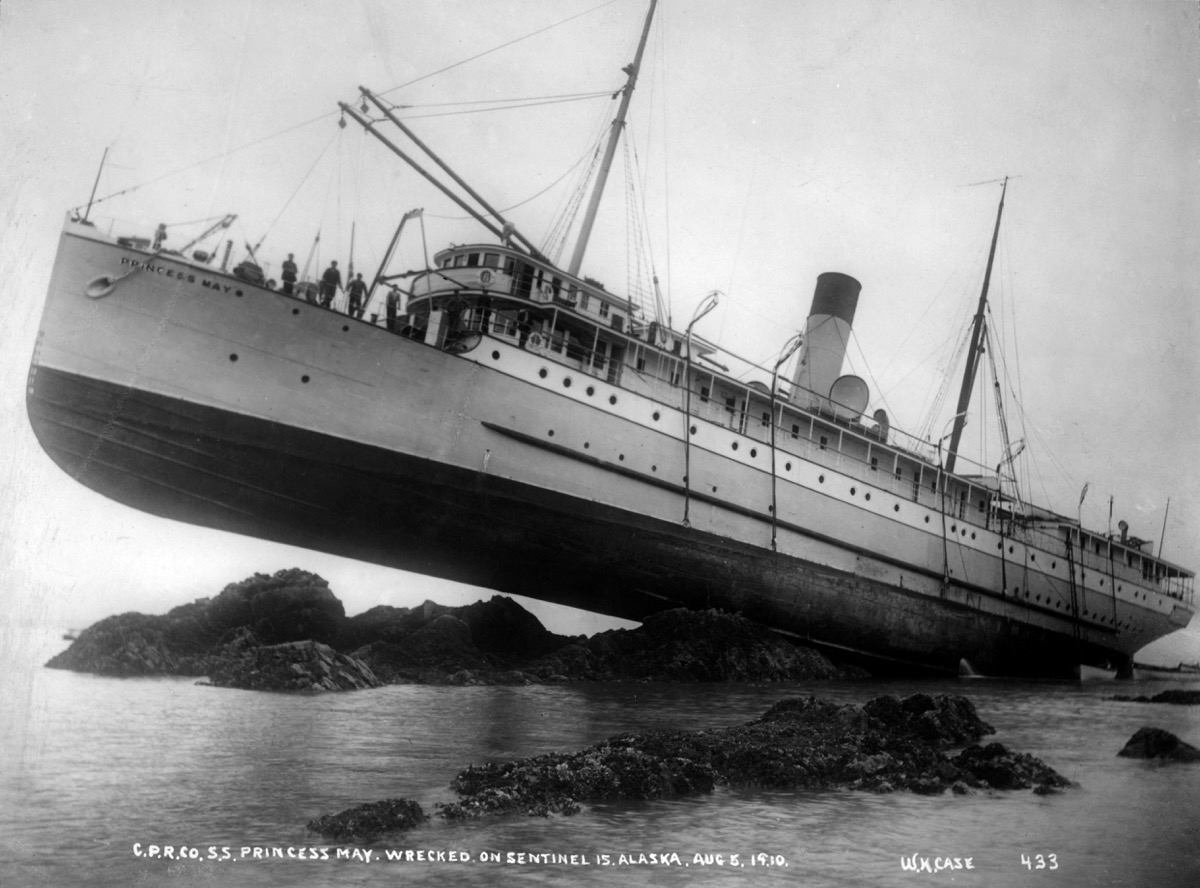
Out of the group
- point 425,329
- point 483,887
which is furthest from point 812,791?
point 425,329

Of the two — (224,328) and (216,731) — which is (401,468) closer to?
(224,328)

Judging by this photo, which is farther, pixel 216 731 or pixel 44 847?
pixel 216 731

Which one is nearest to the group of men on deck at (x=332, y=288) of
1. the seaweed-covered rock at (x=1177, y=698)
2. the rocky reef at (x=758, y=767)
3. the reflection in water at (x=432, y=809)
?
the reflection in water at (x=432, y=809)

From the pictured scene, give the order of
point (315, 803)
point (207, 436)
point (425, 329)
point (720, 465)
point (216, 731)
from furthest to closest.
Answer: point (720, 465)
point (425, 329)
point (207, 436)
point (216, 731)
point (315, 803)

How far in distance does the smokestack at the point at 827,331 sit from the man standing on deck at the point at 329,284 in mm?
10820

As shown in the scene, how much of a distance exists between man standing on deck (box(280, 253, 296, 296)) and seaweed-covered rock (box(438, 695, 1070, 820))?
26.2ft

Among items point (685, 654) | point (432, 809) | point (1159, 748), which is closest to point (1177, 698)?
point (1159, 748)

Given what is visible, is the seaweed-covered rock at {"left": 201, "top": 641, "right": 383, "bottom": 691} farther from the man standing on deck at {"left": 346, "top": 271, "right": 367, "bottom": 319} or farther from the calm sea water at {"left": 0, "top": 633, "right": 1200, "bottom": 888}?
the man standing on deck at {"left": 346, "top": 271, "right": 367, "bottom": 319}

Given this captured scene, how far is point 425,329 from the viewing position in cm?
1277

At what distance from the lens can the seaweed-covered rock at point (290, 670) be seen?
27.1 feet

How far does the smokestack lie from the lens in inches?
706

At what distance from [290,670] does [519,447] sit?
4643mm

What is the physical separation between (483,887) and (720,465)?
414 inches
